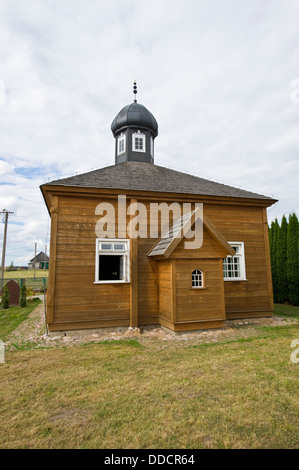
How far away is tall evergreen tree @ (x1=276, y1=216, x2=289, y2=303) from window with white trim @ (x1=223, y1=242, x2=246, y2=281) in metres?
8.08

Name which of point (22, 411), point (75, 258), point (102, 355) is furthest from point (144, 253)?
point (22, 411)

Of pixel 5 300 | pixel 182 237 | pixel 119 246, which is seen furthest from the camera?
pixel 5 300

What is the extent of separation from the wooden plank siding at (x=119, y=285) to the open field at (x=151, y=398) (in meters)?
1.58

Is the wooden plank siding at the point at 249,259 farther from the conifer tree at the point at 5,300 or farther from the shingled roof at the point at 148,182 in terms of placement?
the conifer tree at the point at 5,300

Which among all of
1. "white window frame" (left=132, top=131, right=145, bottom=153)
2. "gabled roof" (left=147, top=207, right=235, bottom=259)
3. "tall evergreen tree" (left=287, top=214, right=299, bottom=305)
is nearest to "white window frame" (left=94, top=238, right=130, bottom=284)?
"gabled roof" (left=147, top=207, right=235, bottom=259)

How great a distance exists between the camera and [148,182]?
385 inches

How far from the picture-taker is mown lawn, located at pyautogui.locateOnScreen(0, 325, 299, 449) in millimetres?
2955

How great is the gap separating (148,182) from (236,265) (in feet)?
15.2

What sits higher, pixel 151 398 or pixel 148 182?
pixel 148 182

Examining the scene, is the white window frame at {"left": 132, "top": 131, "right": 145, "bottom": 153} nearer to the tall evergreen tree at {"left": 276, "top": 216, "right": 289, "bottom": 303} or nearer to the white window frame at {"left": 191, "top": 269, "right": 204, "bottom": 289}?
the white window frame at {"left": 191, "top": 269, "right": 204, "bottom": 289}

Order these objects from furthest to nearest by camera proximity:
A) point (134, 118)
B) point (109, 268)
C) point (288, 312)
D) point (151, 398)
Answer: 1. point (109, 268)
2. point (134, 118)
3. point (288, 312)
4. point (151, 398)

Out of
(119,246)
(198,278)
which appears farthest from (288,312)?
(119,246)

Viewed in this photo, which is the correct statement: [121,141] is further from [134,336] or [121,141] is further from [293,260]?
[293,260]
